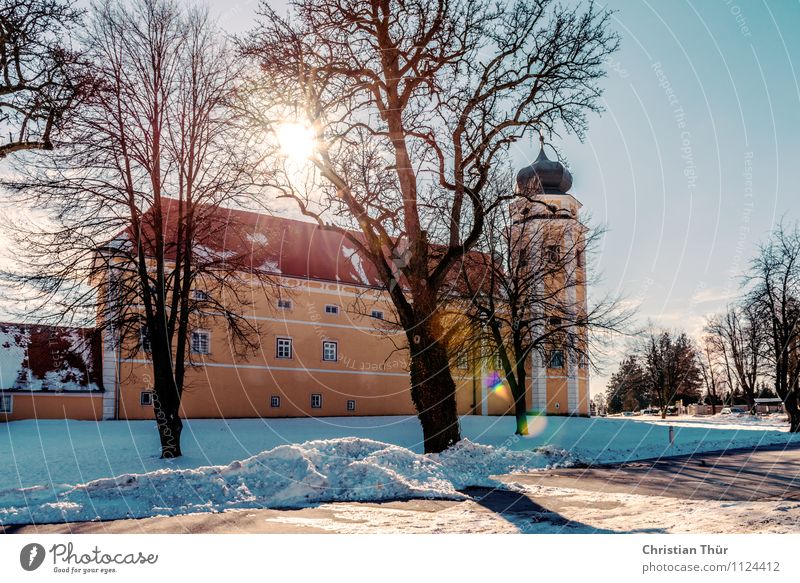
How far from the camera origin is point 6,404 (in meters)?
33.0

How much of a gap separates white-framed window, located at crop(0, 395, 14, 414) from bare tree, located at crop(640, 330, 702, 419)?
36.9m

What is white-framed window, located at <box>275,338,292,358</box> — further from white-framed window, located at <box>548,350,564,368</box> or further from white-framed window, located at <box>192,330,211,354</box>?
white-framed window, located at <box>548,350,564,368</box>

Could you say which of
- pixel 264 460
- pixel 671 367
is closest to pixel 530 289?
pixel 264 460

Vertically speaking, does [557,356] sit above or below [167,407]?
above

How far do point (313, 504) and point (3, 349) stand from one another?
1121 inches

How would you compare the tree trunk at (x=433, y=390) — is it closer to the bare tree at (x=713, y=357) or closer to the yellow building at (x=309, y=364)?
the yellow building at (x=309, y=364)

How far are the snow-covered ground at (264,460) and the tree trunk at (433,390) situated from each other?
25.6 inches

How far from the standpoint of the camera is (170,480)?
12148mm

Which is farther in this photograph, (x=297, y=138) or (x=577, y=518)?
(x=297, y=138)

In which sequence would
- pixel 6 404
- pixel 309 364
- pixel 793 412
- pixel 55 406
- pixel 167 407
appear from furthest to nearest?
1. pixel 309 364
2. pixel 793 412
3. pixel 55 406
4. pixel 6 404
5. pixel 167 407

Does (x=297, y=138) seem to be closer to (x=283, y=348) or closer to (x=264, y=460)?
(x=264, y=460)

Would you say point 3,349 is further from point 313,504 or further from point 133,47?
point 313,504

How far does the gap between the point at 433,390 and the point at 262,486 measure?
585 centimetres

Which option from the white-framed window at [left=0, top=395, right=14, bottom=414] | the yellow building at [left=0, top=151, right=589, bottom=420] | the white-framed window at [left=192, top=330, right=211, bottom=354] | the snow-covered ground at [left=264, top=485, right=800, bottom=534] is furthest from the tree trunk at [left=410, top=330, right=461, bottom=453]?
the white-framed window at [left=0, top=395, right=14, bottom=414]
